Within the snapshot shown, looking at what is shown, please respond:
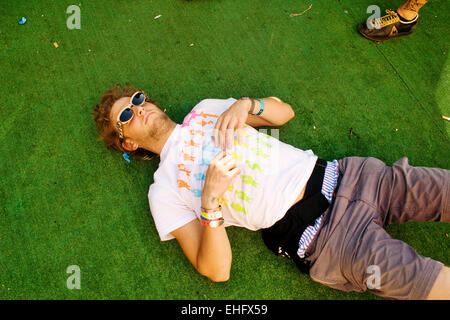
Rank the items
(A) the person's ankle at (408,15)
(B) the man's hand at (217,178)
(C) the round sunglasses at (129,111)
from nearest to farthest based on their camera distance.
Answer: (B) the man's hand at (217,178) < (C) the round sunglasses at (129,111) < (A) the person's ankle at (408,15)

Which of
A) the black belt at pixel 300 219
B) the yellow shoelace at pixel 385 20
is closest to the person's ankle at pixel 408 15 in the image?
the yellow shoelace at pixel 385 20

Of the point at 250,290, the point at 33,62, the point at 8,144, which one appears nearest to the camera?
Result: the point at 250,290

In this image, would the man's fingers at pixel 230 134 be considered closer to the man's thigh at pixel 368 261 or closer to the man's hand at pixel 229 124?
the man's hand at pixel 229 124

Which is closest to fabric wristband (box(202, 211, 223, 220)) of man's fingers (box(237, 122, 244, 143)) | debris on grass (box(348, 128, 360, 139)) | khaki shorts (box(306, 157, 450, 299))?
man's fingers (box(237, 122, 244, 143))

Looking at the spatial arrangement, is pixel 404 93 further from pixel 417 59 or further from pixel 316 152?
pixel 316 152

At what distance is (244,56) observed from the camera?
122 inches

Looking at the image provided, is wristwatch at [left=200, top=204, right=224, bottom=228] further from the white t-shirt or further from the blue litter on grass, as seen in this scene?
the blue litter on grass

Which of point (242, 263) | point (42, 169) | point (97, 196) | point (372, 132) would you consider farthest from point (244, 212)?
point (42, 169)

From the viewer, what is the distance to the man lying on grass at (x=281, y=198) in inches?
78.3

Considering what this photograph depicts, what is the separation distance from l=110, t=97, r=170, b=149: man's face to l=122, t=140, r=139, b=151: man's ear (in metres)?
0.06

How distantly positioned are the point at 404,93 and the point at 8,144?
366cm

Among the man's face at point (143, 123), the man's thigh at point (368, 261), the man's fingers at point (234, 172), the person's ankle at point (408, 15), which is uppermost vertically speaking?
the man's face at point (143, 123)

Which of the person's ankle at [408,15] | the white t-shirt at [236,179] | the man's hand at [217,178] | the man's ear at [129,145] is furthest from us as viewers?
the person's ankle at [408,15]

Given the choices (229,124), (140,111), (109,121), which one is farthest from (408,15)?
(109,121)
